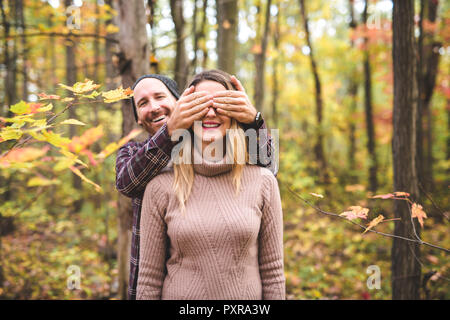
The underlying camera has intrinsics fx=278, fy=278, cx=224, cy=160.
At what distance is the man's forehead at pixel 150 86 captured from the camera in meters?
1.72

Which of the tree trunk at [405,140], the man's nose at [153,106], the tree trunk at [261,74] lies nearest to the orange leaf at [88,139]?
the man's nose at [153,106]

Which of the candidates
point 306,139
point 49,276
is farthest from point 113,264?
point 306,139

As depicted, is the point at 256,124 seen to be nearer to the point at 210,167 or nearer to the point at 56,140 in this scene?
the point at 210,167

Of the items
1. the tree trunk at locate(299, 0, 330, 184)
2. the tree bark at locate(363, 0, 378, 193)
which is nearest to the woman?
the tree trunk at locate(299, 0, 330, 184)

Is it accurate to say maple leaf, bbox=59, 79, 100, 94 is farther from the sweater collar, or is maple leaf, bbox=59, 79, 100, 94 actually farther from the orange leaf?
the sweater collar

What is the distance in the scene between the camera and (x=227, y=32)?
3.98 m

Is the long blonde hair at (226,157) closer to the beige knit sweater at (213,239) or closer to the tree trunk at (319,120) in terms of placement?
the beige knit sweater at (213,239)

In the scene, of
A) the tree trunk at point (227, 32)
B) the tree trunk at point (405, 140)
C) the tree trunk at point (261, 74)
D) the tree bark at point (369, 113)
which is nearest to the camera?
the tree trunk at point (405, 140)

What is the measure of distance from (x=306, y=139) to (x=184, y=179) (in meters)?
9.63

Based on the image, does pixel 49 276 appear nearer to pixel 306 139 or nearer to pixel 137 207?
pixel 137 207

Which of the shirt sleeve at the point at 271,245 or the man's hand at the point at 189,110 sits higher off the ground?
the man's hand at the point at 189,110

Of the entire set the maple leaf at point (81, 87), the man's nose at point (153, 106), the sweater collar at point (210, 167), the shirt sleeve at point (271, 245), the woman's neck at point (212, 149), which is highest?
the maple leaf at point (81, 87)

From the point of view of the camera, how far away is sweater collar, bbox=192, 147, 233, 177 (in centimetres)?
146

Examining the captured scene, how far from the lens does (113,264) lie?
4.51 meters
